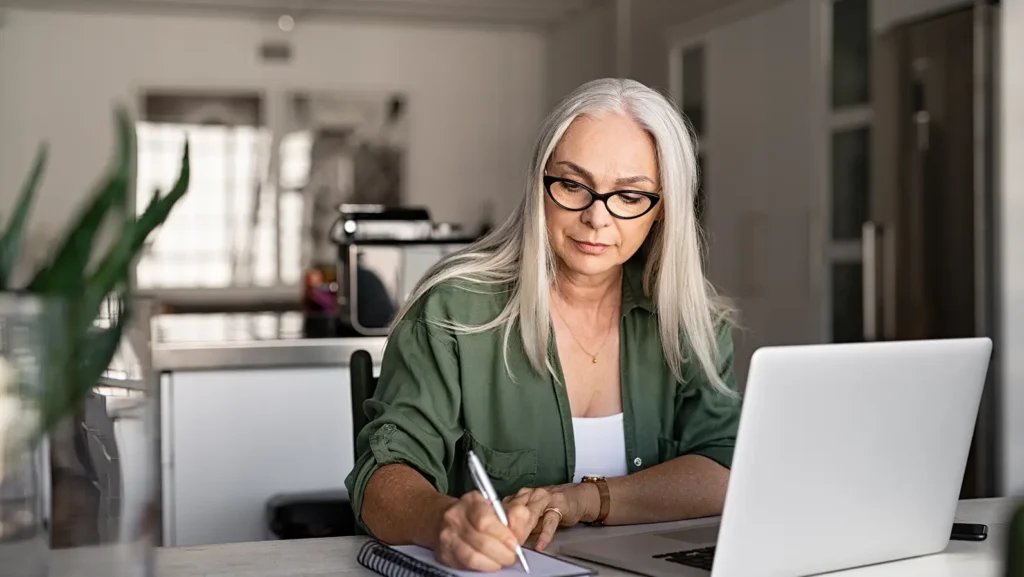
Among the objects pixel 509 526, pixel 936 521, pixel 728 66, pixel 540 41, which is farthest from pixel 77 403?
pixel 540 41

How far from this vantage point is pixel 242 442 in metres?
2.49

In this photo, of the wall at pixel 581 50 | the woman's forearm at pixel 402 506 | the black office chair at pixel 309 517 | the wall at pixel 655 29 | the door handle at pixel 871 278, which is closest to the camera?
the woman's forearm at pixel 402 506

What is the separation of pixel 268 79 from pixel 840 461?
6362 millimetres

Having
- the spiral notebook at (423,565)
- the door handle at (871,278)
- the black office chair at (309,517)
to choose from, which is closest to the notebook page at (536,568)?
the spiral notebook at (423,565)

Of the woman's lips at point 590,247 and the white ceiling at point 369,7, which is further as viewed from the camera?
the white ceiling at point 369,7

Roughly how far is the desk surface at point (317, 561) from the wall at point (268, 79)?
5439 mm

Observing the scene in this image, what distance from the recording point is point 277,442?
2.51m

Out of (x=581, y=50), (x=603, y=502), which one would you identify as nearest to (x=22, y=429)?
(x=603, y=502)

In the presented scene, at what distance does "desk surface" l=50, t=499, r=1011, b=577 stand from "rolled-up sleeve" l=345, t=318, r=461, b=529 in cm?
14

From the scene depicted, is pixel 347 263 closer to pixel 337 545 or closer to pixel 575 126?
pixel 575 126

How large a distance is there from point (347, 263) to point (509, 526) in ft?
5.66

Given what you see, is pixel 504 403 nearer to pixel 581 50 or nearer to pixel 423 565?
pixel 423 565

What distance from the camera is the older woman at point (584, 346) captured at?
1510mm

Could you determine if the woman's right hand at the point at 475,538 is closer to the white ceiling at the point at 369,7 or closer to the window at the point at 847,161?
the window at the point at 847,161
